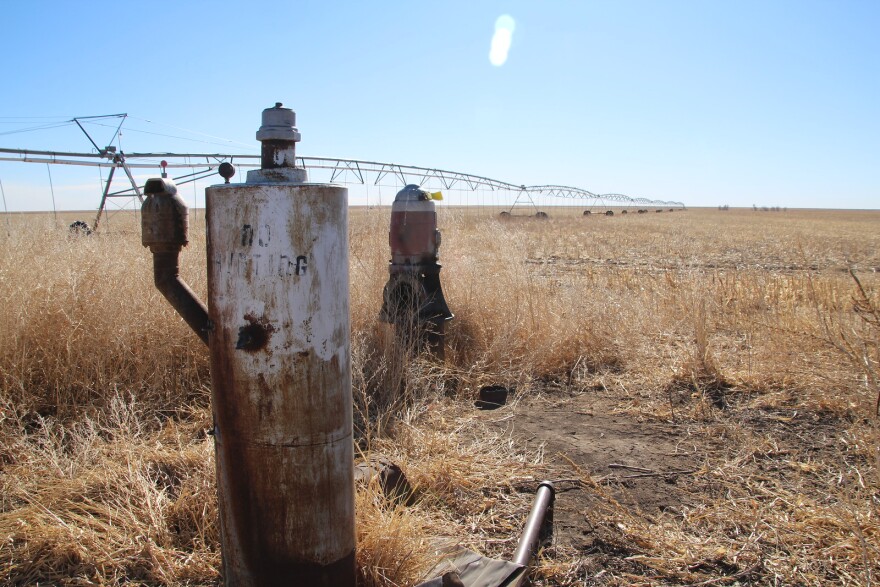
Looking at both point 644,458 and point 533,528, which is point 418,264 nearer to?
point 644,458

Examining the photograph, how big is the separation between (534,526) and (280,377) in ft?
3.94

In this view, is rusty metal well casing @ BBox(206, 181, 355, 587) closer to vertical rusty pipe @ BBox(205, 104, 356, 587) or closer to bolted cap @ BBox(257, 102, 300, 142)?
vertical rusty pipe @ BBox(205, 104, 356, 587)

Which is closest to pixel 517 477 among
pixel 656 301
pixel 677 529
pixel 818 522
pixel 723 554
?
pixel 677 529

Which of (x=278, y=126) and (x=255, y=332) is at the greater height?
(x=278, y=126)

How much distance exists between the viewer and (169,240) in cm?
178

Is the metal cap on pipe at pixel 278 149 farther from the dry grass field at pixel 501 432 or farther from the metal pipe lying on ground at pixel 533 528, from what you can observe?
the metal pipe lying on ground at pixel 533 528

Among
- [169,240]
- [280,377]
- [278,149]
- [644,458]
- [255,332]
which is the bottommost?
[644,458]

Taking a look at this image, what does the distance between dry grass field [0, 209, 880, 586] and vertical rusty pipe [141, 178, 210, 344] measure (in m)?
0.89

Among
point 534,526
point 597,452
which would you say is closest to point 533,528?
point 534,526

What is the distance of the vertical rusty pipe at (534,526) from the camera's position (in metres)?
2.06

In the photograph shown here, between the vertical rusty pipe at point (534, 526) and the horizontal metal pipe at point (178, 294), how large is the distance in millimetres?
1264

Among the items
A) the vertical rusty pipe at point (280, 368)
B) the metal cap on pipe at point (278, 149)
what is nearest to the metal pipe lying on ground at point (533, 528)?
the vertical rusty pipe at point (280, 368)

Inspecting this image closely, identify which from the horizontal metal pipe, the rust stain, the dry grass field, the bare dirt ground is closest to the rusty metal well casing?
the rust stain

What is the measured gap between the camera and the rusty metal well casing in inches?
60.5
